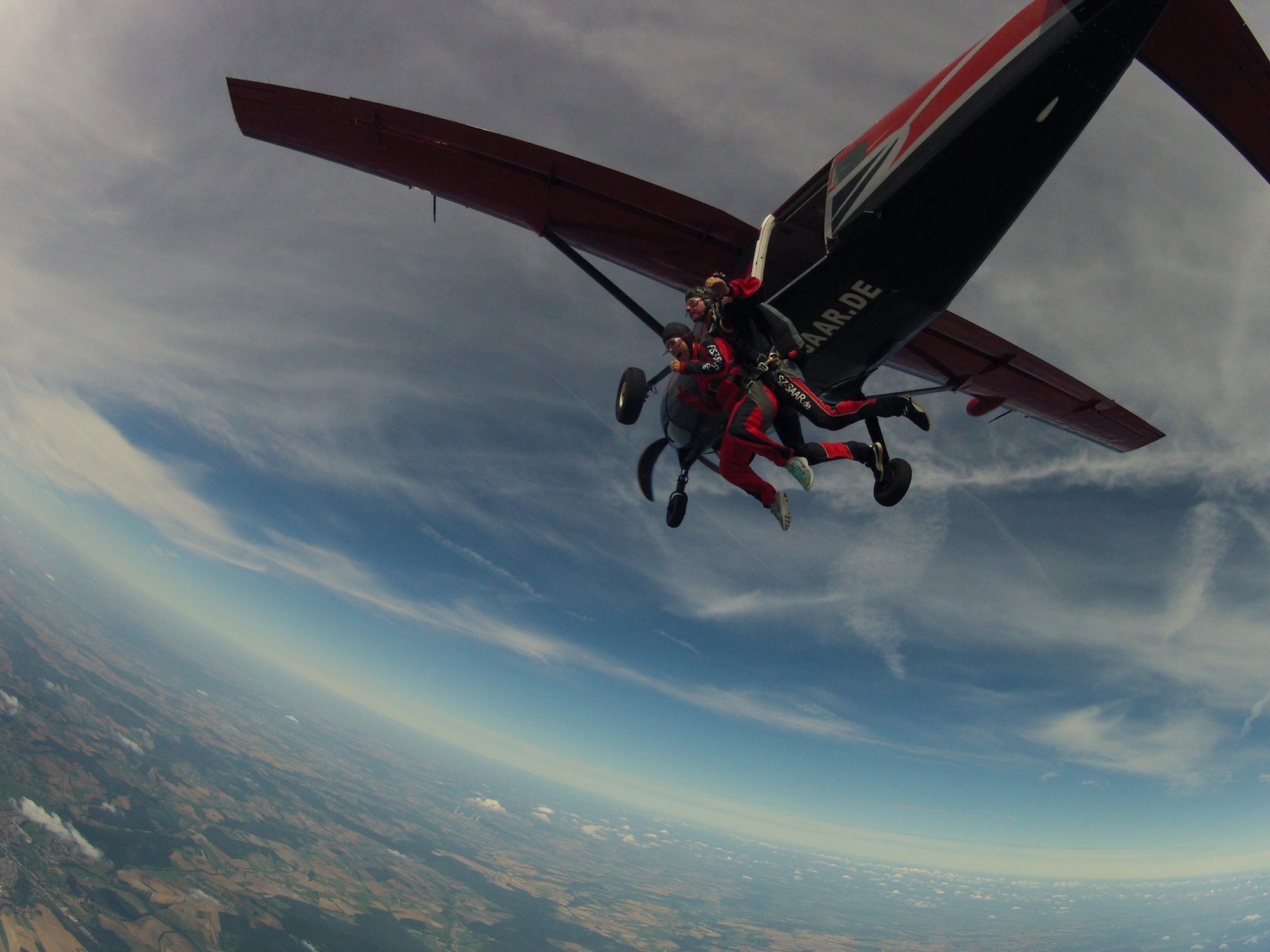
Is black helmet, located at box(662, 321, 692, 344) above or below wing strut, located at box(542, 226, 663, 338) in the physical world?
below

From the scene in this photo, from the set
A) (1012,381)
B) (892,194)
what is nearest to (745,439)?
(892,194)

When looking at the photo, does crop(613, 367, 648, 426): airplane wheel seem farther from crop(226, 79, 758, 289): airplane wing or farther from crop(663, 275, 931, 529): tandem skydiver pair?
crop(226, 79, 758, 289): airplane wing

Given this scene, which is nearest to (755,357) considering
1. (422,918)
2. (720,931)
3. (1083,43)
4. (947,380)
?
(1083,43)

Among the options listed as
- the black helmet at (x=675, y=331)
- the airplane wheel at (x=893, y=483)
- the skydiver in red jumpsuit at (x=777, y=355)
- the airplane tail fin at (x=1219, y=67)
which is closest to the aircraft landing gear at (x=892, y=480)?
the airplane wheel at (x=893, y=483)

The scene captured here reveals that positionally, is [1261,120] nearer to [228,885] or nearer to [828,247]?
[828,247]

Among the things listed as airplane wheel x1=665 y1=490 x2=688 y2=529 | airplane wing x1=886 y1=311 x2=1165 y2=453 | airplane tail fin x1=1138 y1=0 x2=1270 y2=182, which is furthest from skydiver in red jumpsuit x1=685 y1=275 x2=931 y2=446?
airplane wing x1=886 y1=311 x2=1165 y2=453

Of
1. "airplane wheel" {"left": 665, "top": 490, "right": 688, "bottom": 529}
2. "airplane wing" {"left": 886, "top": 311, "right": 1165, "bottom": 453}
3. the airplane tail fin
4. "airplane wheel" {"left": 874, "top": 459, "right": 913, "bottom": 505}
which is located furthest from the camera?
"airplane wing" {"left": 886, "top": 311, "right": 1165, "bottom": 453}
